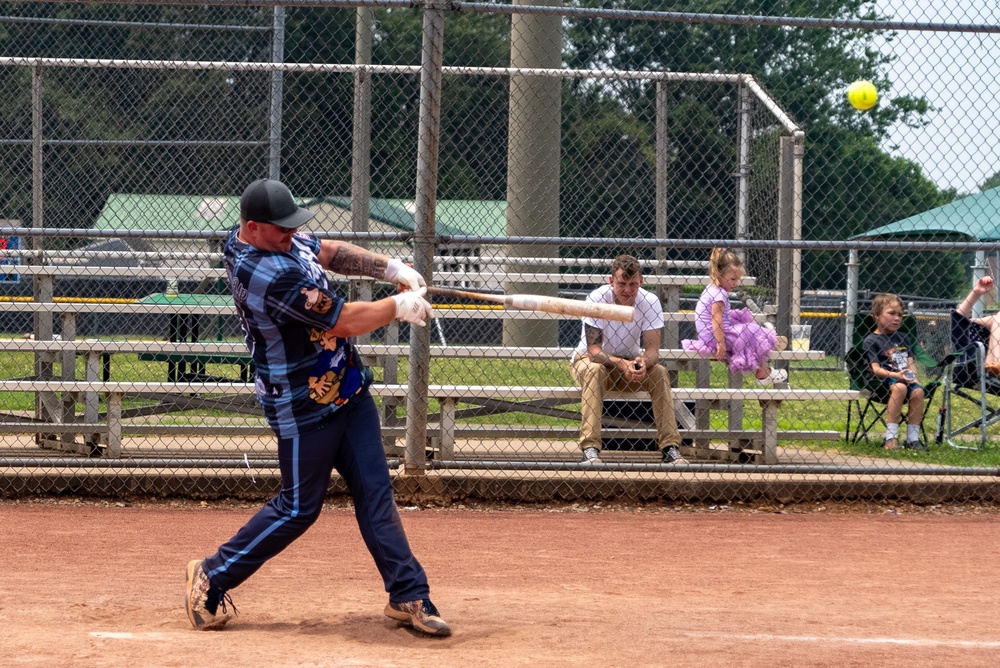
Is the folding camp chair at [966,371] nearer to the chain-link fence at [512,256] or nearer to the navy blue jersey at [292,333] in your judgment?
the chain-link fence at [512,256]

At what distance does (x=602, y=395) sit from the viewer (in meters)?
6.90

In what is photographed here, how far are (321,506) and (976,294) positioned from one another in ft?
19.3

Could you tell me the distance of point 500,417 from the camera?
9.23m

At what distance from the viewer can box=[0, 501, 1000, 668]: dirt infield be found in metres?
3.88

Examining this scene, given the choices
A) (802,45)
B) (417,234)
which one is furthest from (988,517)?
(802,45)

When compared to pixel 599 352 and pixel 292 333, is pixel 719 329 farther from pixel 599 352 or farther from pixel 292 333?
pixel 292 333

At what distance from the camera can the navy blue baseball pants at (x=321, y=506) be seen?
4.10m

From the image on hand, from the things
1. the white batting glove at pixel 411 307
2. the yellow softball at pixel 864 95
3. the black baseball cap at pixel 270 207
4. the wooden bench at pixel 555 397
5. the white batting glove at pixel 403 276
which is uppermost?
the yellow softball at pixel 864 95

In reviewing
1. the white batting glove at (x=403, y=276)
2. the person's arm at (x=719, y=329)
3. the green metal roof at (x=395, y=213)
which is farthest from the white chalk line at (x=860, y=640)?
the green metal roof at (x=395, y=213)

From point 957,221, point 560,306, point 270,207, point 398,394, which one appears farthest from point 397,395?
point 957,221

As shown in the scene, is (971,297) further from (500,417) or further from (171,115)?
(171,115)

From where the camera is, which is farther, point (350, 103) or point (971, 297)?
point (350, 103)

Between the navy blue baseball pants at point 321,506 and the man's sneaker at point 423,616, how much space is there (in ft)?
0.10

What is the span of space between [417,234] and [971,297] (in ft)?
15.1
